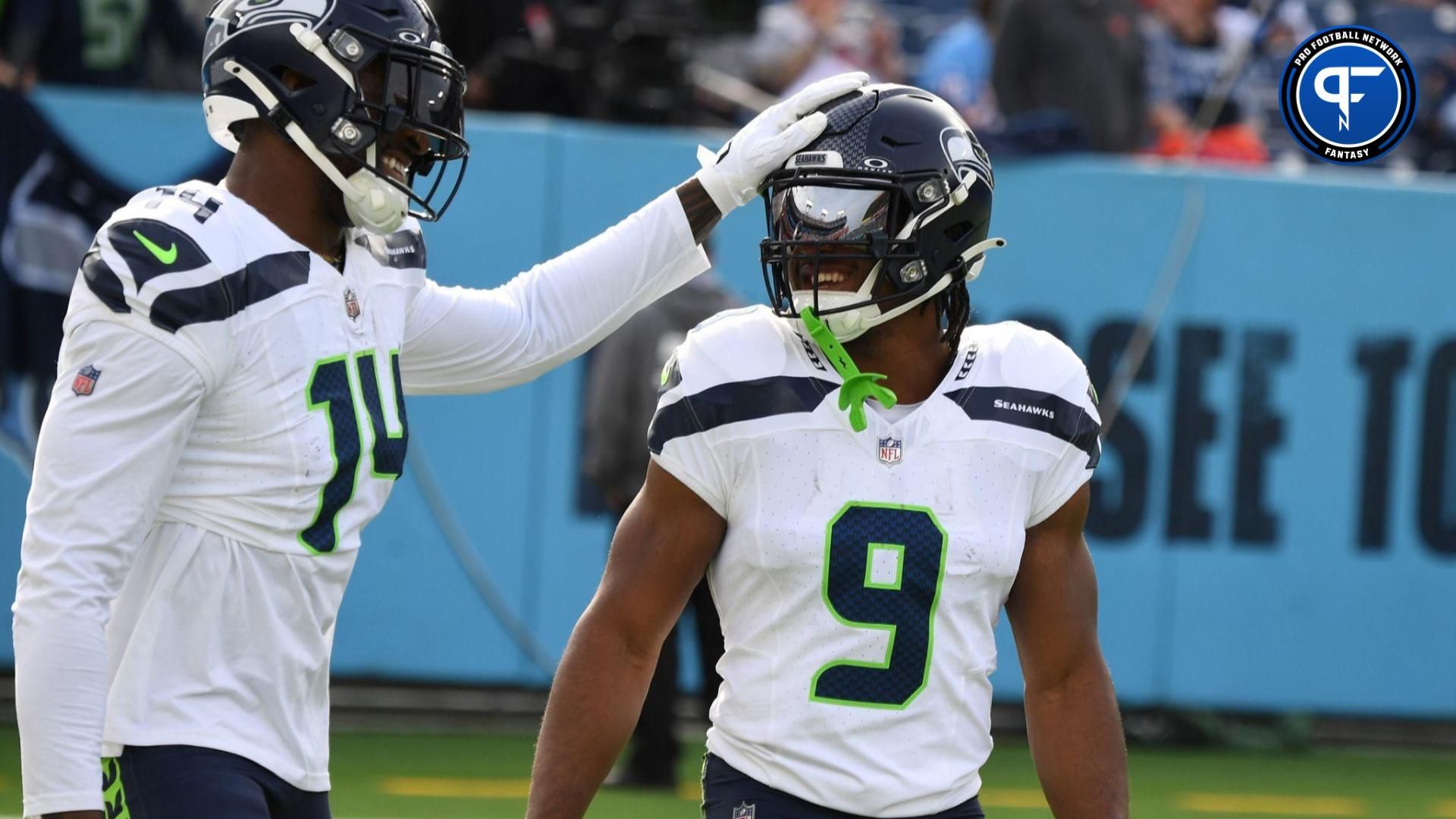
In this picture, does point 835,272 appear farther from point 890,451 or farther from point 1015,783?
point 1015,783

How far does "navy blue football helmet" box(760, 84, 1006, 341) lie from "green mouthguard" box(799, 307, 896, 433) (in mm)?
17

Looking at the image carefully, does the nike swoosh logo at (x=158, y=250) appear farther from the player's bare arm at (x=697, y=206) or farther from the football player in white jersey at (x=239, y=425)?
the player's bare arm at (x=697, y=206)

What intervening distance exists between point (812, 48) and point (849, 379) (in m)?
7.26

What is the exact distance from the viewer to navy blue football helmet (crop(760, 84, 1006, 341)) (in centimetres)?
298

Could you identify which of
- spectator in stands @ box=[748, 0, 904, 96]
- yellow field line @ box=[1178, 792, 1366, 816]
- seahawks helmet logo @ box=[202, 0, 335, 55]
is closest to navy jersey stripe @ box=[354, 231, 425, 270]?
seahawks helmet logo @ box=[202, 0, 335, 55]

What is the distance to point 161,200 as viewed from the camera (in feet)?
8.93

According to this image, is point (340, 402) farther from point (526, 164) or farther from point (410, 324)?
point (526, 164)

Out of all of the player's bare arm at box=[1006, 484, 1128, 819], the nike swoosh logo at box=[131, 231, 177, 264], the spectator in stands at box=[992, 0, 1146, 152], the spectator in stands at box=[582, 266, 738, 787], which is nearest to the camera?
the nike swoosh logo at box=[131, 231, 177, 264]

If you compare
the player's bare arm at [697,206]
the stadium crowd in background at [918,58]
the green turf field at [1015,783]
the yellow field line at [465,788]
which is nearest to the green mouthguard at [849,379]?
the player's bare arm at [697,206]

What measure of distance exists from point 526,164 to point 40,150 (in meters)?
1.78

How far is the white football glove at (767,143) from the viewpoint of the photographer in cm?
309

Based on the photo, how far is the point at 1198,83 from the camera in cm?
1030

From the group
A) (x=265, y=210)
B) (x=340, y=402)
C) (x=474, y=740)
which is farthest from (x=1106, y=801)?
(x=474, y=740)

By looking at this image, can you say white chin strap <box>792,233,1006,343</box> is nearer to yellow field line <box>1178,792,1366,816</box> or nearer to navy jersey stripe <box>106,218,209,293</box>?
navy jersey stripe <box>106,218,209,293</box>
